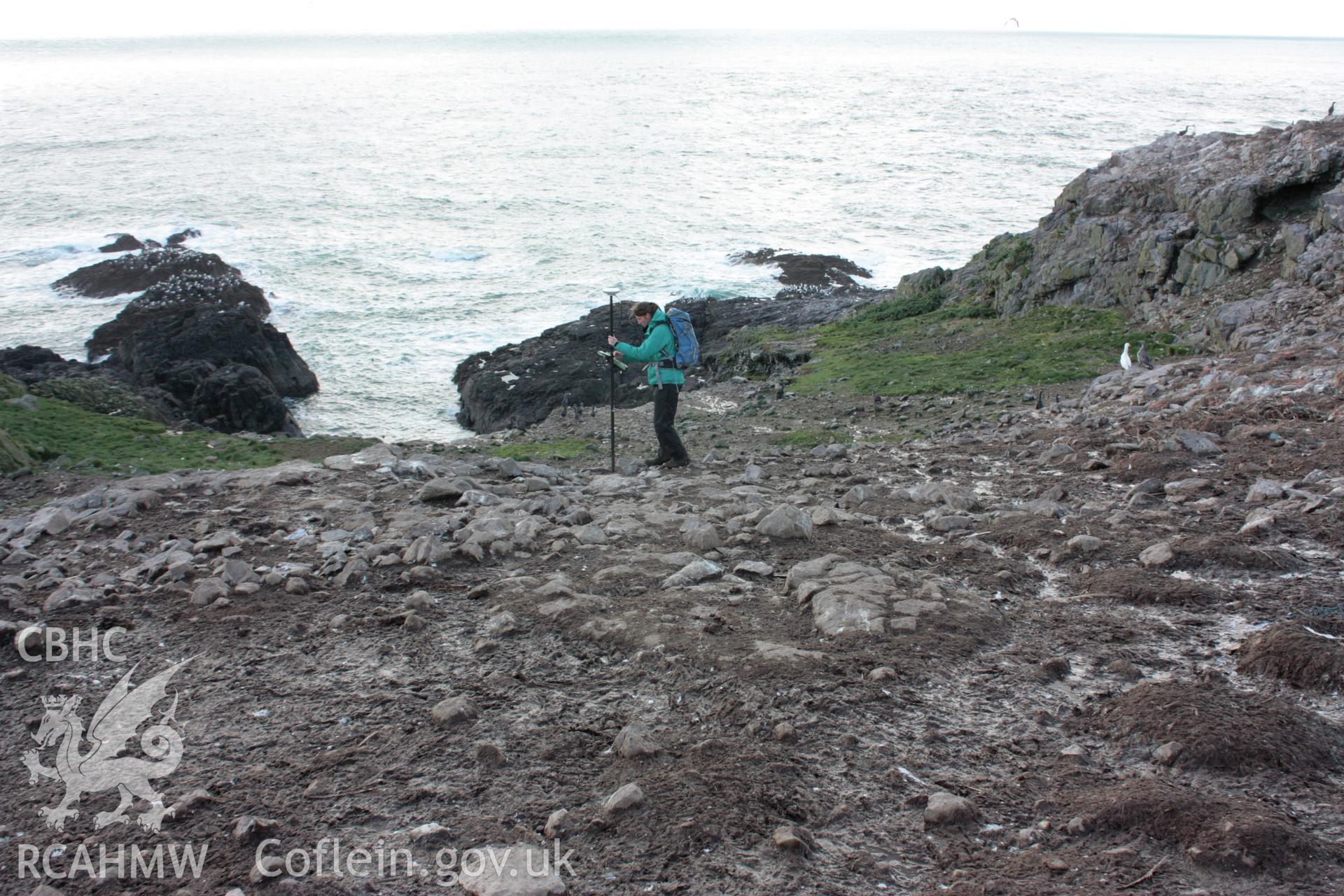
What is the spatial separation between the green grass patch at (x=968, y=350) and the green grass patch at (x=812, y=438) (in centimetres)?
318

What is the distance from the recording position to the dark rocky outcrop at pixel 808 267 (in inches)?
1438

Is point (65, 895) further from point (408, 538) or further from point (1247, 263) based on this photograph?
point (1247, 263)

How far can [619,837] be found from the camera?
4.33 meters

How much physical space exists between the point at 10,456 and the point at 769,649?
37.4 ft

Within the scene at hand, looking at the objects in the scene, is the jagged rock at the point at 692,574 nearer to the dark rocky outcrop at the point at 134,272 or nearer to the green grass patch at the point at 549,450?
the green grass patch at the point at 549,450

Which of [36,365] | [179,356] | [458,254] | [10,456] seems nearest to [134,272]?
[179,356]

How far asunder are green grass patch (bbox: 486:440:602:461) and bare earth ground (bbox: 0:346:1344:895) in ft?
13.5

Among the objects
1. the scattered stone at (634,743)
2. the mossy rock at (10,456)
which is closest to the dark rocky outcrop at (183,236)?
the mossy rock at (10,456)

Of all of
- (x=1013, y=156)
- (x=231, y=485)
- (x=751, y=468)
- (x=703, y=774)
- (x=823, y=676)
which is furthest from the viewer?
(x=1013, y=156)

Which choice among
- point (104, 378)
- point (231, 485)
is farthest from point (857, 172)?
point (231, 485)

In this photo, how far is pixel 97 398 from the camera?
1702 cm

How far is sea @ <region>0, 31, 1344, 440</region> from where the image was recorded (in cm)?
3550

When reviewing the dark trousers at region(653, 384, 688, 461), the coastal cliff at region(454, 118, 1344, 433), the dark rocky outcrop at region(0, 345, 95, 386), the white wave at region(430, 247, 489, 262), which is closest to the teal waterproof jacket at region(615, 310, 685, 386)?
the dark trousers at region(653, 384, 688, 461)

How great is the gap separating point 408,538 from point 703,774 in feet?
14.7
